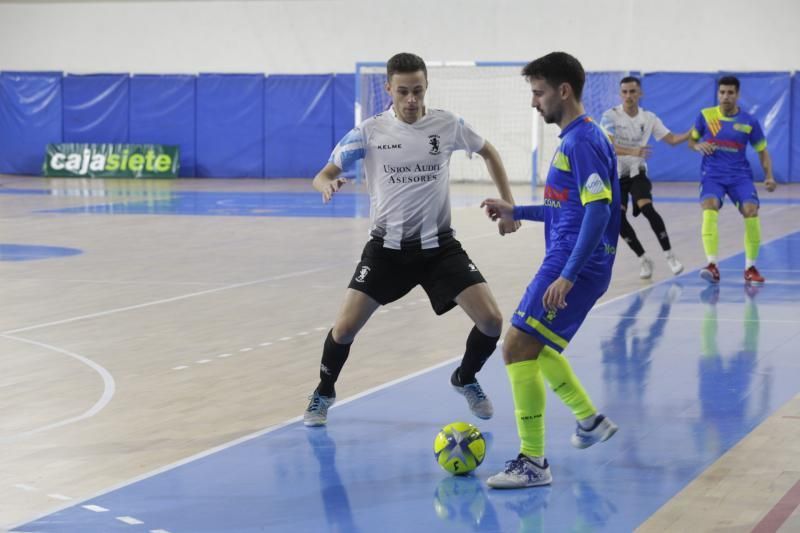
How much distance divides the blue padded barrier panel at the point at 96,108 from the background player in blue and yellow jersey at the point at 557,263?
3067cm

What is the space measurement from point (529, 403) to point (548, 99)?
4.62 ft

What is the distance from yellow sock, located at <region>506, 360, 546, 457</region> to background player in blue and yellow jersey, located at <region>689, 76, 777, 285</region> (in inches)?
316

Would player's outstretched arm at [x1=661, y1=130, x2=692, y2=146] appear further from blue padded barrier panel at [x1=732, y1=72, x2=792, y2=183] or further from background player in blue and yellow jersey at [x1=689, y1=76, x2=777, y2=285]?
blue padded barrier panel at [x1=732, y1=72, x2=792, y2=183]

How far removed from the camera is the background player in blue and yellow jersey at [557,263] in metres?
6.08

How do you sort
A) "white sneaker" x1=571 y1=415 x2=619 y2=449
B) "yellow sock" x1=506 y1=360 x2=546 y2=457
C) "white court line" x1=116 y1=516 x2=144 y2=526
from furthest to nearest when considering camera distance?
"white sneaker" x1=571 y1=415 x2=619 y2=449 → "yellow sock" x1=506 y1=360 x2=546 y2=457 → "white court line" x1=116 y1=516 x2=144 y2=526

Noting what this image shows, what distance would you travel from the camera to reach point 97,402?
8117mm

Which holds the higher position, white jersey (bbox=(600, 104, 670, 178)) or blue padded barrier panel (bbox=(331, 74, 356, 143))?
blue padded barrier panel (bbox=(331, 74, 356, 143))

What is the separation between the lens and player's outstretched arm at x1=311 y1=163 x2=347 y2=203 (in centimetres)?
720

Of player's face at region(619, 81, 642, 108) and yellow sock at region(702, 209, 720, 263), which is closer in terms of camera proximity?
yellow sock at region(702, 209, 720, 263)

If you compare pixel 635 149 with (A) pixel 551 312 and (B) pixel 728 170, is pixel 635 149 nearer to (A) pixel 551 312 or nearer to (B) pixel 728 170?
(B) pixel 728 170

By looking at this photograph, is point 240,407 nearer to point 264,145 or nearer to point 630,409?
point 630,409

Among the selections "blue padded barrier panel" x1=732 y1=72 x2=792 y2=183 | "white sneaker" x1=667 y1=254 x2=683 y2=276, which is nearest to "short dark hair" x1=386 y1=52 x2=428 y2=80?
"white sneaker" x1=667 y1=254 x2=683 y2=276

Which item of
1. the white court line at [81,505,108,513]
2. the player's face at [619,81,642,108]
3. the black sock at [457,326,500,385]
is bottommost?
the white court line at [81,505,108,513]

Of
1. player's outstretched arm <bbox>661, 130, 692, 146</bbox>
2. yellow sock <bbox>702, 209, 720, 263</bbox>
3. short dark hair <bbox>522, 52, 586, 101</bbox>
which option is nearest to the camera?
short dark hair <bbox>522, 52, 586, 101</bbox>
